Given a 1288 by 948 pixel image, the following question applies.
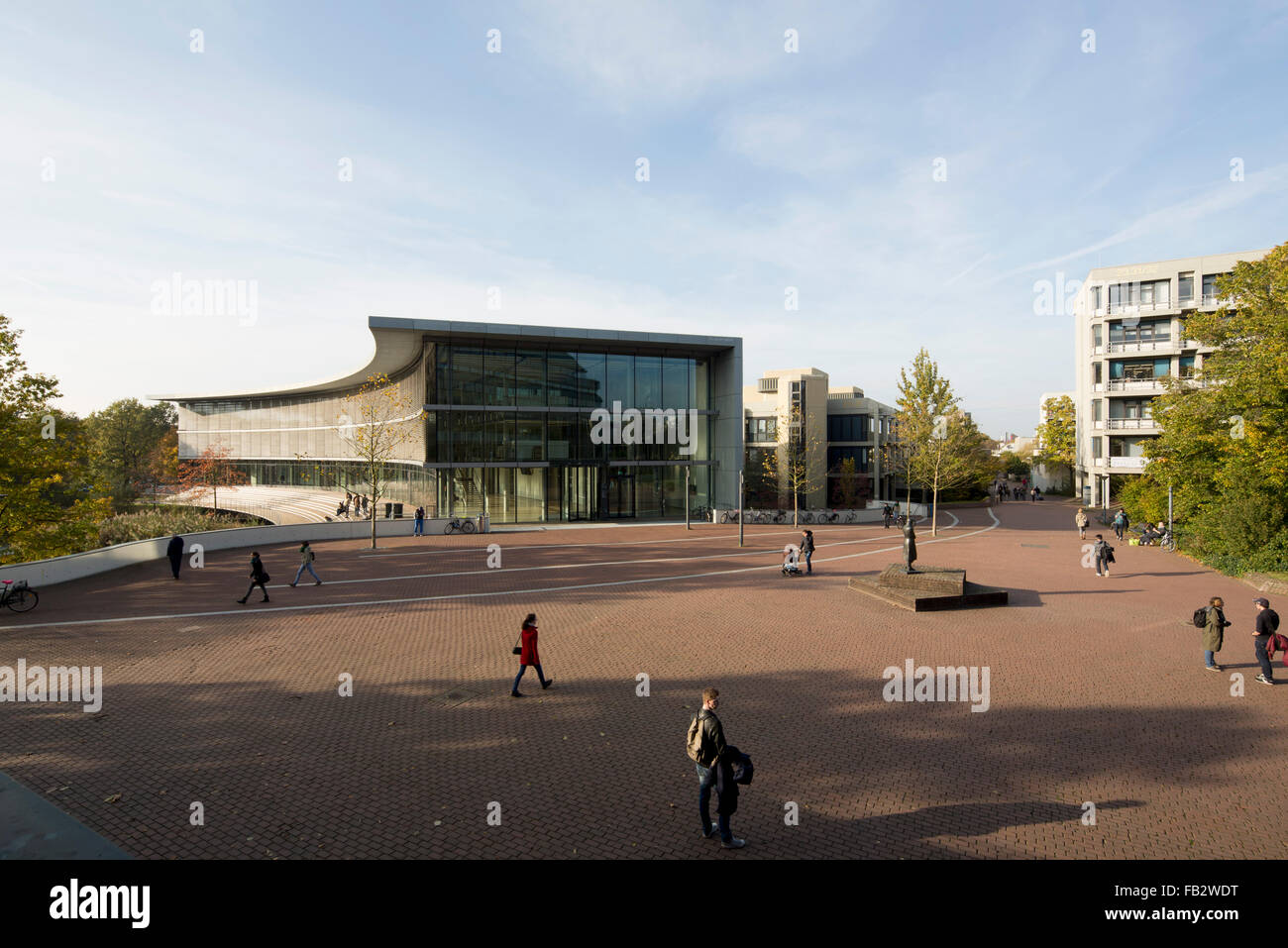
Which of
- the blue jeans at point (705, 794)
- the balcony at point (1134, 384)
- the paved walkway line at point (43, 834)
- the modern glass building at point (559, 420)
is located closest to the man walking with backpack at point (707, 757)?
the blue jeans at point (705, 794)

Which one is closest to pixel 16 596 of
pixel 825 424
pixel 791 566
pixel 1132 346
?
pixel 791 566

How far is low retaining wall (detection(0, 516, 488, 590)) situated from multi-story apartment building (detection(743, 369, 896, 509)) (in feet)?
101

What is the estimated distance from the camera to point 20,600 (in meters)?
14.8

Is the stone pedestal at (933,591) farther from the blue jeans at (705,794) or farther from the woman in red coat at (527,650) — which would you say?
the blue jeans at (705,794)

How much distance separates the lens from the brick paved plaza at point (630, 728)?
5.90 meters

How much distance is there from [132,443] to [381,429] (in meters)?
63.6

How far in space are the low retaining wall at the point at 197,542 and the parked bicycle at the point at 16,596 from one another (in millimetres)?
1802

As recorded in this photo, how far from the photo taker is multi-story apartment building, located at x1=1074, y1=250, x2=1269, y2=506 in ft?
137

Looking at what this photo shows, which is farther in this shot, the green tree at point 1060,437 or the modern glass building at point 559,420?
the green tree at point 1060,437
